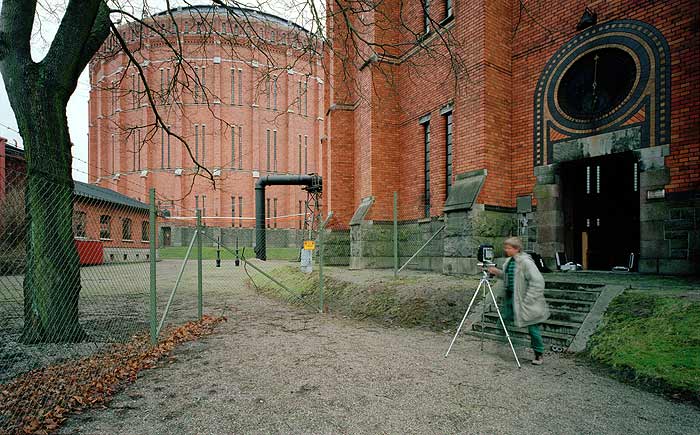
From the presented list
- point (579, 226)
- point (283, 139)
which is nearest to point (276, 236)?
point (283, 139)

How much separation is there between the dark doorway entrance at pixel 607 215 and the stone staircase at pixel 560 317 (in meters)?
4.73

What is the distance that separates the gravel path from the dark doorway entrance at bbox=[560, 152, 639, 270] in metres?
7.41

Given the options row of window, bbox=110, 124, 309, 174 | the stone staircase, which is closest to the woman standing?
the stone staircase

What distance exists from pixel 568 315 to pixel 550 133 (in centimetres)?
555

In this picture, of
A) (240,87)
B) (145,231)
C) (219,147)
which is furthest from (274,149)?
(145,231)

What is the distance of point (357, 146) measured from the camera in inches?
650

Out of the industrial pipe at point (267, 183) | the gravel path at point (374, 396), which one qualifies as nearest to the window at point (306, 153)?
the industrial pipe at point (267, 183)

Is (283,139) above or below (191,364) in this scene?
above

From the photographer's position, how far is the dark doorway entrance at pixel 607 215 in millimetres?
11031

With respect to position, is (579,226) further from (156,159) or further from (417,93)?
(156,159)

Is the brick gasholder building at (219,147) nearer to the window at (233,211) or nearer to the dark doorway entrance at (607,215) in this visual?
the window at (233,211)

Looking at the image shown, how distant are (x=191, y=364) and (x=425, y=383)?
2921 millimetres

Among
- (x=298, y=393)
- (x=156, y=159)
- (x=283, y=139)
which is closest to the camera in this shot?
(x=298, y=393)

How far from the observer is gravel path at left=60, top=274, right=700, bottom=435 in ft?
10.7
